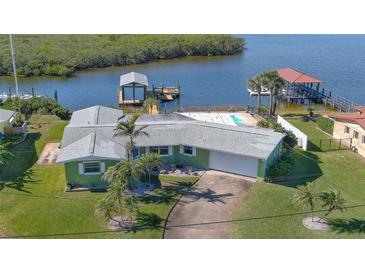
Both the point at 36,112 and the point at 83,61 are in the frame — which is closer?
the point at 36,112

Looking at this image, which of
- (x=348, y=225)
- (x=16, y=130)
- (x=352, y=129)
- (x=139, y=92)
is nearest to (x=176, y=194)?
(x=348, y=225)

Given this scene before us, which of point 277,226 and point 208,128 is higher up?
point 208,128

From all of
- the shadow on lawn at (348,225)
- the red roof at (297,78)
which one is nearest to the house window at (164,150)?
the shadow on lawn at (348,225)

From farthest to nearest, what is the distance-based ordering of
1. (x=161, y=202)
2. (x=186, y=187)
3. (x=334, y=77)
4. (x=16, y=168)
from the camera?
1. (x=334, y=77)
2. (x=16, y=168)
3. (x=186, y=187)
4. (x=161, y=202)

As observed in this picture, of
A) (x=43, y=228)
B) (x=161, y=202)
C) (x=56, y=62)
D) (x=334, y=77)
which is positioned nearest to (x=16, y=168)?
(x=43, y=228)

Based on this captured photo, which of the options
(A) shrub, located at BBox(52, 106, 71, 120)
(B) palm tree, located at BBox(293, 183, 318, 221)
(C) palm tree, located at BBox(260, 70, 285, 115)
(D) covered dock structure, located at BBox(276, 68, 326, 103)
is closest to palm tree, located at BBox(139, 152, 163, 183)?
(B) palm tree, located at BBox(293, 183, 318, 221)

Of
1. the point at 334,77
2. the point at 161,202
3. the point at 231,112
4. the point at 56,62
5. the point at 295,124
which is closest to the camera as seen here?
the point at 161,202

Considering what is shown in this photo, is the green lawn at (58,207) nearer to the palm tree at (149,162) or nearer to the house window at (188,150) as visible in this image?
the palm tree at (149,162)

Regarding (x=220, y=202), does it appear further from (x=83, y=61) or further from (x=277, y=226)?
(x=83, y=61)
